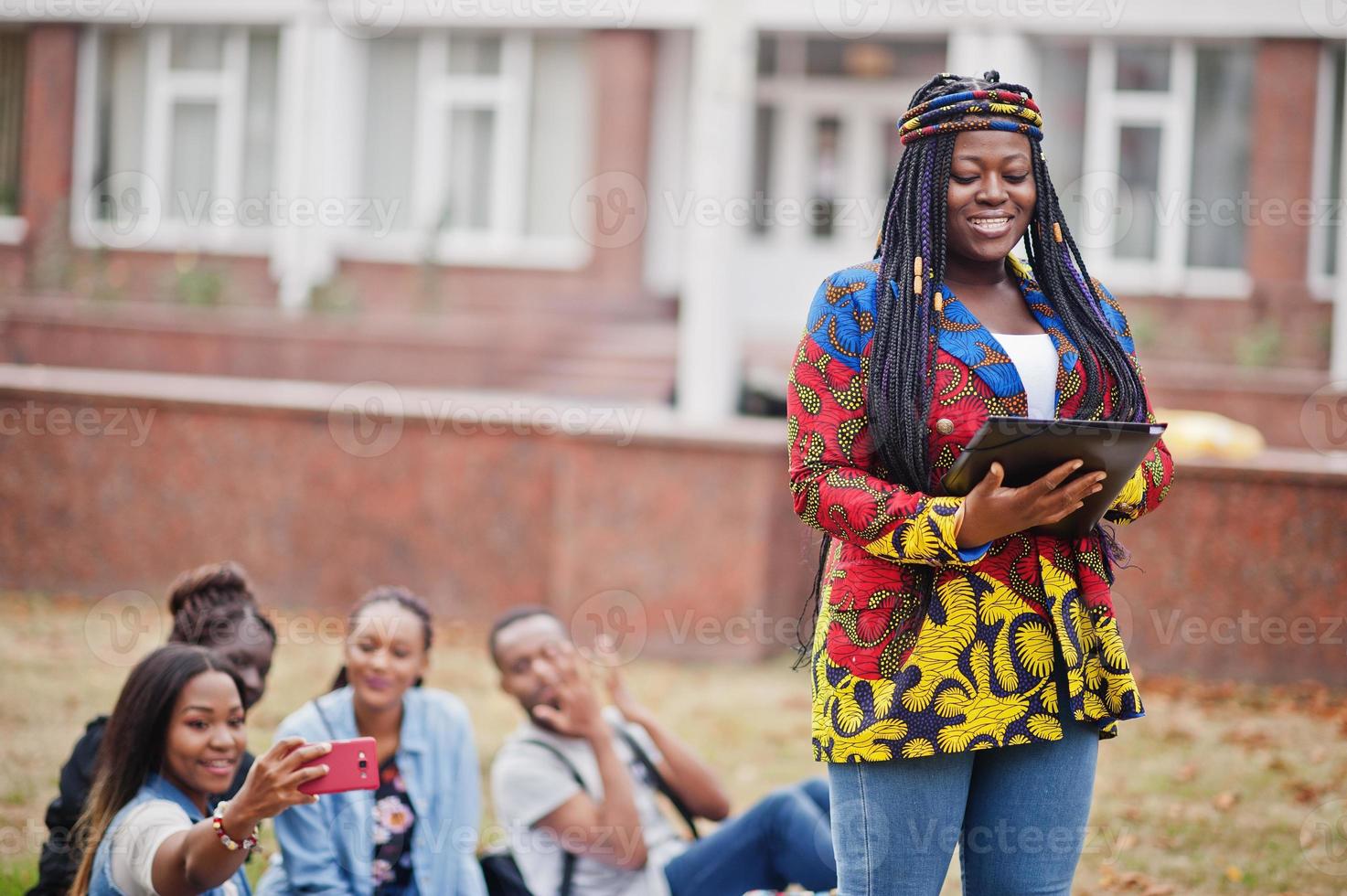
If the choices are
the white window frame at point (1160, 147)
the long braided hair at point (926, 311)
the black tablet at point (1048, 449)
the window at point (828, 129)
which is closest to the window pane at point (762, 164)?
the window at point (828, 129)

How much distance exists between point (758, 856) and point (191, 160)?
15.5 meters

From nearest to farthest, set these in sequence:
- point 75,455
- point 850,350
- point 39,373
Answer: point 850,350, point 75,455, point 39,373

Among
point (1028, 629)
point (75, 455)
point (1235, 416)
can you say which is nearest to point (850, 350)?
point (1028, 629)

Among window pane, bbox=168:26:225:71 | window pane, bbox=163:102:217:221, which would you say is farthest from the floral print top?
window pane, bbox=168:26:225:71

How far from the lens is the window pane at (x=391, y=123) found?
1739 cm

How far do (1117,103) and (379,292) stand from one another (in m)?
7.99

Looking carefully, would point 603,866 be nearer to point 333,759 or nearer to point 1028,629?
point 333,759

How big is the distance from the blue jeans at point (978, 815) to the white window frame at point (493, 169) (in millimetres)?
14213

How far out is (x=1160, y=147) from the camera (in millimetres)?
15016

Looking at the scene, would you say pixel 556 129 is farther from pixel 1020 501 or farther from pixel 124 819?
pixel 1020 501

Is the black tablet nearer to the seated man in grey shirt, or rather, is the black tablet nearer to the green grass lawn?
the seated man in grey shirt

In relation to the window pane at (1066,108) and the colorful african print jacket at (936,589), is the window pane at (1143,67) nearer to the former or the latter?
the window pane at (1066,108)

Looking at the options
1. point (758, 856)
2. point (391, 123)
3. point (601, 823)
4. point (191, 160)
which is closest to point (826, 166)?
point (391, 123)

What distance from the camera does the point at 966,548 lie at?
2459 mm
